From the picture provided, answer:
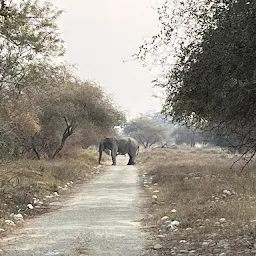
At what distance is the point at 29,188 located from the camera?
61.9ft

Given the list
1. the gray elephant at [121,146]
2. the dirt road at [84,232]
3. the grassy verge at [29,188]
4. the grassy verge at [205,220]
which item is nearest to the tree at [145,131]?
the gray elephant at [121,146]

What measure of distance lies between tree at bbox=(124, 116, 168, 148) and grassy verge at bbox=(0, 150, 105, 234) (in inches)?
3543

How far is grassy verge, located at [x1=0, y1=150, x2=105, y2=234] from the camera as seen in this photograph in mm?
14367

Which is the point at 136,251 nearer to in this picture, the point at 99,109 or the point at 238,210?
the point at 238,210

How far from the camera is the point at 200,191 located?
58.9ft

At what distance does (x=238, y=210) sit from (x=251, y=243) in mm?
3176

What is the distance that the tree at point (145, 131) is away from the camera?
120 metres

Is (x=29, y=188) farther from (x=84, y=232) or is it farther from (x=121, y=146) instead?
(x=121, y=146)

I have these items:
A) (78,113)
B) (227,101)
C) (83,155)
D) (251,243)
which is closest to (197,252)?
(251,243)

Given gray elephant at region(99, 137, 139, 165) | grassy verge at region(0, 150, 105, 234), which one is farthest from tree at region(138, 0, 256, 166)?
gray elephant at region(99, 137, 139, 165)

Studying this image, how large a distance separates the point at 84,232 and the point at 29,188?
8.14 meters

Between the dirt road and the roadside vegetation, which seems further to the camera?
the roadside vegetation

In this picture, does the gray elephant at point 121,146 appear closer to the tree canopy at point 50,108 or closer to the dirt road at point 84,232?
the tree canopy at point 50,108

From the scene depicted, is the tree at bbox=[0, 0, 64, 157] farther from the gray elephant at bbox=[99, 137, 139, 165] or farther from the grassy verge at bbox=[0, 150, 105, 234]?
the gray elephant at bbox=[99, 137, 139, 165]
